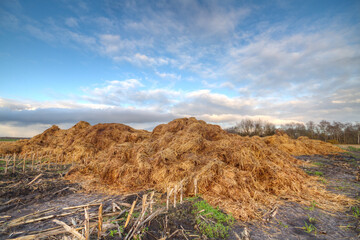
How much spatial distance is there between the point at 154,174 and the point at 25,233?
429cm

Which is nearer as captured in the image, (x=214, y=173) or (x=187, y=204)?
(x=187, y=204)

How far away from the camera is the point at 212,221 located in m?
4.30

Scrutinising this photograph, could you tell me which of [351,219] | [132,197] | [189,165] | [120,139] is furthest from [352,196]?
[120,139]

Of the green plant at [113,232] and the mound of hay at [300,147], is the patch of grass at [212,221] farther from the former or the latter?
the mound of hay at [300,147]

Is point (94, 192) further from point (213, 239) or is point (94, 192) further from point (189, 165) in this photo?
point (213, 239)

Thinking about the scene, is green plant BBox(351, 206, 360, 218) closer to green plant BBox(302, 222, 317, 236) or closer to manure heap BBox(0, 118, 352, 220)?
manure heap BBox(0, 118, 352, 220)

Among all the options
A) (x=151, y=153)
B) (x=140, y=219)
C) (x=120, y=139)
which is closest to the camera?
(x=140, y=219)

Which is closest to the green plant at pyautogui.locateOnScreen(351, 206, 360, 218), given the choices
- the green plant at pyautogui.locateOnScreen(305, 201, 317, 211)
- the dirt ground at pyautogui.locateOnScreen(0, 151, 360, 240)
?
the dirt ground at pyautogui.locateOnScreen(0, 151, 360, 240)

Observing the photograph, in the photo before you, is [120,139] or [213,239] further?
[120,139]

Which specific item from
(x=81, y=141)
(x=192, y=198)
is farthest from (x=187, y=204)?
(x=81, y=141)

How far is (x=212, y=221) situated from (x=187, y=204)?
114 centimetres

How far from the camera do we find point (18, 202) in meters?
5.79

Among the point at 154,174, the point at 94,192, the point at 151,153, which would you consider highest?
the point at 151,153

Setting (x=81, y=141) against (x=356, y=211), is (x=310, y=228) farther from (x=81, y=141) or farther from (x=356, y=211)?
(x=81, y=141)
